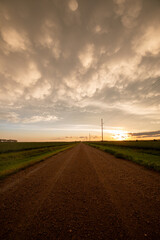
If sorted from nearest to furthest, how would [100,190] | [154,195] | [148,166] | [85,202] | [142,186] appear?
[85,202], [154,195], [100,190], [142,186], [148,166]

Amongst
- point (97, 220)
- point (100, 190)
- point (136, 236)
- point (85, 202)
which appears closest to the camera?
point (136, 236)

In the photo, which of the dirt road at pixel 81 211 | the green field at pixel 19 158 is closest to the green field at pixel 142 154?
the dirt road at pixel 81 211

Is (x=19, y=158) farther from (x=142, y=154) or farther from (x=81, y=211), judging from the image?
(x=142, y=154)

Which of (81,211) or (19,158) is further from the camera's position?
(19,158)

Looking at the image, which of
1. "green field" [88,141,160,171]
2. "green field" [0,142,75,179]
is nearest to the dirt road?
"green field" [0,142,75,179]

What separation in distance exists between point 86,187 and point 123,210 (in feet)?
6.57

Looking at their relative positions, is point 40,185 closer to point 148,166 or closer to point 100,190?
point 100,190

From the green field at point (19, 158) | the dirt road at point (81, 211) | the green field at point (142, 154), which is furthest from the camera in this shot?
the green field at point (142, 154)

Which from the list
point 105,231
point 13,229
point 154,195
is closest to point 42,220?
point 13,229

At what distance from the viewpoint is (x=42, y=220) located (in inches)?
107

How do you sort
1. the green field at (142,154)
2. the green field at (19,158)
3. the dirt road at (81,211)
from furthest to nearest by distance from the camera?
the green field at (142,154) → the green field at (19,158) → the dirt road at (81,211)

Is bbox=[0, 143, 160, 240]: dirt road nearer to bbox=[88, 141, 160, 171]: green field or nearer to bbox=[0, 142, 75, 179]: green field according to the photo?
bbox=[0, 142, 75, 179]: green field

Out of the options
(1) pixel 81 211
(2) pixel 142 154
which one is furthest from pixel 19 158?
(2) pixel 142 154

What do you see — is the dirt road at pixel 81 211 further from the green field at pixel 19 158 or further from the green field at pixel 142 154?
the green field at pixel 142 154
